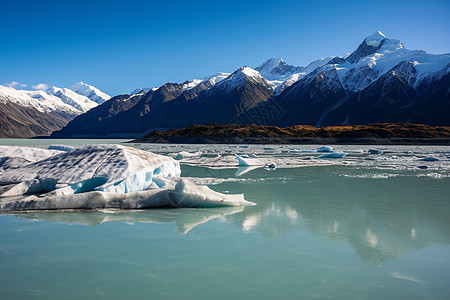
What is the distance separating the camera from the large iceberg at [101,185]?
7824 mm

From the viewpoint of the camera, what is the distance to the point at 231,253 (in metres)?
4.96

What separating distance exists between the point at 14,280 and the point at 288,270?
10.8ft

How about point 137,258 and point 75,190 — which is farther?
point 75,190

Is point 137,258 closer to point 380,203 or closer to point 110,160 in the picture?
point 110,160

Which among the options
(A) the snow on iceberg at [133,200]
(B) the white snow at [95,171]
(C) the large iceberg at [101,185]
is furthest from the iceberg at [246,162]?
(A) the snow on iceberg at [133,200]

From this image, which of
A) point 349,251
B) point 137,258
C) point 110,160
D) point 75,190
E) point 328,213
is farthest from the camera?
point 110,160

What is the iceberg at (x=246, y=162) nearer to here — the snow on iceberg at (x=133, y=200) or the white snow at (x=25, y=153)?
the white snow at (x=25, y=153)

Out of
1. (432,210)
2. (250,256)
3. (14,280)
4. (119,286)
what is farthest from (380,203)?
(14,280)

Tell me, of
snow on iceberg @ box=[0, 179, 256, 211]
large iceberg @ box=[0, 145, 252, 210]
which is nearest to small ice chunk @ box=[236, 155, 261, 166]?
large iceberg @ box=[0, 145, 252, 210]

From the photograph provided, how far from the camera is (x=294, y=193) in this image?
10641 mm

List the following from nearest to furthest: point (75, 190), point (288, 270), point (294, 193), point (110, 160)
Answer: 1. point (288, 270)
2. point (75, 190)
3. point (110, 160)
4. point (294, 193)

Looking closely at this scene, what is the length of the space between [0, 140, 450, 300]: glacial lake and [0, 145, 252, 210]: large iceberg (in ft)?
1.29

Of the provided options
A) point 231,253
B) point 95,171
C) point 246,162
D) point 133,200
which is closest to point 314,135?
point 246,162

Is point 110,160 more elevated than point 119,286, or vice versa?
point 110,160
